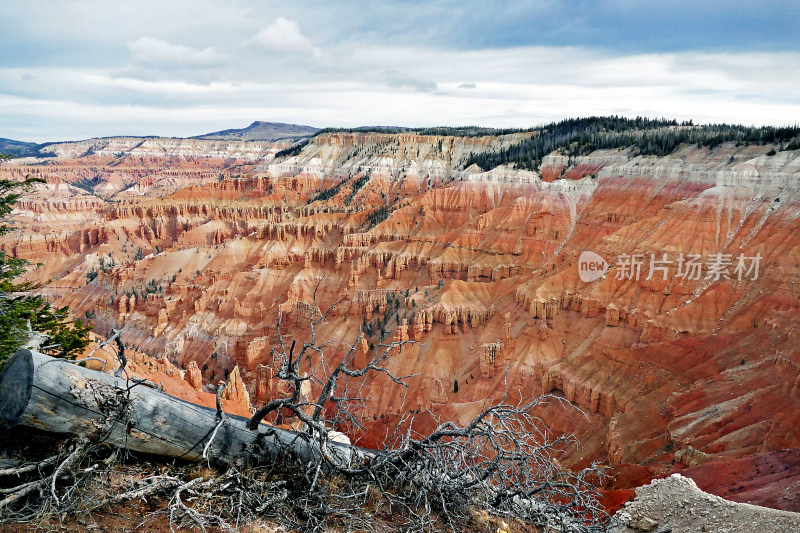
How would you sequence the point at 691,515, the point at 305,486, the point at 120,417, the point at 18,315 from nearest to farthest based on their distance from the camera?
the point at 120,417
the point at 305,486
the point at 691,515
the point at 18,315

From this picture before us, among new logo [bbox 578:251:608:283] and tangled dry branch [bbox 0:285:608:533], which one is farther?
new logo [bbox 578:251:608:283]

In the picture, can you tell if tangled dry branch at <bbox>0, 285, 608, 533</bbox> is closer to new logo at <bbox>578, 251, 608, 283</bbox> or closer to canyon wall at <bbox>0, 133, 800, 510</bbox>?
canyon wall at <bbox>0, 133, 800, 510</bbox>

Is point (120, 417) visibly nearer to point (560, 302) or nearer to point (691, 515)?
point (691, 515)

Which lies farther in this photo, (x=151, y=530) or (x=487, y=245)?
(x=487, y=245)

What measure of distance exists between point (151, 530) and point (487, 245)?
5428cm

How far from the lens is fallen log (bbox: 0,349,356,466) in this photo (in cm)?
454

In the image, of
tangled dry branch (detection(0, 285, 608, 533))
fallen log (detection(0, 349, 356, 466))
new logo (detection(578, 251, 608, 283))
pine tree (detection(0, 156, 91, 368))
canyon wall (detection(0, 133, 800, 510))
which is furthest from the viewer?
new logo (detection(578, 251, 608, 283))

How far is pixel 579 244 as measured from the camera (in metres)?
48.8

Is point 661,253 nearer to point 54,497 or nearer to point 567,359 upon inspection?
point 567,359

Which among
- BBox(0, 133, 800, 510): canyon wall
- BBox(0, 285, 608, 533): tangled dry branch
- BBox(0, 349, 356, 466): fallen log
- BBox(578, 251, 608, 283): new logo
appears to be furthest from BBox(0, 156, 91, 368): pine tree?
BBox(578, 251, 608, 283): new logo

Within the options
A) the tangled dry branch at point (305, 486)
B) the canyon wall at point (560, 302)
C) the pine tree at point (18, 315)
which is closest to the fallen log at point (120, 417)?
the tangled dry branch at point (305, 486)

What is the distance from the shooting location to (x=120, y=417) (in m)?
4.97

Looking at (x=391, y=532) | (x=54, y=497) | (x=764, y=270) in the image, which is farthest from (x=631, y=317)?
(x=54, y=497)

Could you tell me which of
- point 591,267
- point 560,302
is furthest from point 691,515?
point 591,267
